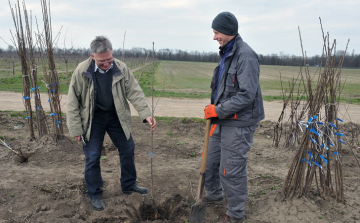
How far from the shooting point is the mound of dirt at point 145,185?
3236 mm

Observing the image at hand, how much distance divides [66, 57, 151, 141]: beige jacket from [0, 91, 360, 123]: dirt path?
223 inches

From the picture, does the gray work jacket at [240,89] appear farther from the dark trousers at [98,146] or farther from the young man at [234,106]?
the dark trousers at [98,146]

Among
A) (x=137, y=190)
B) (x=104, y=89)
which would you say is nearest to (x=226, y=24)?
(x=104, y=89)

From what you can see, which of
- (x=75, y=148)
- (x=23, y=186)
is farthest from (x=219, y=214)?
(x=75, y=148)

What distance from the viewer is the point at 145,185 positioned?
4039mm

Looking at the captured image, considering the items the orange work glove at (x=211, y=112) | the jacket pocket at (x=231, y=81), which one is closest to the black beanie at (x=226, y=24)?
the jacket pocket at (x=231, y=81)

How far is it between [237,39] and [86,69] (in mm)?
1624

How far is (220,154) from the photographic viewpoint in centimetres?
324

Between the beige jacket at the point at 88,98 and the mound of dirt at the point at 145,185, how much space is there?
763 mm

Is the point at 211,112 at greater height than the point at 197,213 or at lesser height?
greater

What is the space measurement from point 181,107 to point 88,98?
7592 millimetres

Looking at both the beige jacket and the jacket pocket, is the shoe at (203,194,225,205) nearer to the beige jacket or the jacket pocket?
the beige jacket

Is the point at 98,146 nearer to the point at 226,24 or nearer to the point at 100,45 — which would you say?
the point at 100,45

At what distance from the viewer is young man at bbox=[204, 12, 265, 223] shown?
8.91 ft
